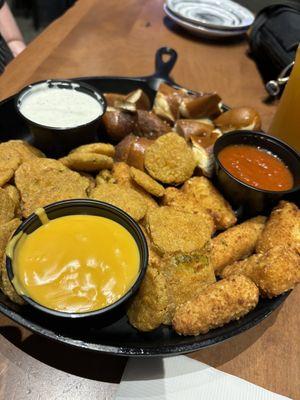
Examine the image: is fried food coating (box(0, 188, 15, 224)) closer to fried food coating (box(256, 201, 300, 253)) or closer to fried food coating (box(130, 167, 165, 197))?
fried food coating (box(130, 167, 165, 197))

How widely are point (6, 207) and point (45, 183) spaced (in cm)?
18

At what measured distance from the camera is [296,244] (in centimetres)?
142

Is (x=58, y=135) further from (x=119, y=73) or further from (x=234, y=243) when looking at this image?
(x=119, y=73)

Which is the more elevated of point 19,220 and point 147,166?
point 19,220

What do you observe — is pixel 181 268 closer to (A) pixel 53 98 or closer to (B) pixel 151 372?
(B) pixel 151 372

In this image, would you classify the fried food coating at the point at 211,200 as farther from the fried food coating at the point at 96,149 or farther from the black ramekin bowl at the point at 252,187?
the fried food coating at the point at 96,149

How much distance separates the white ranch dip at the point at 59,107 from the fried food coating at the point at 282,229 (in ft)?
3.04

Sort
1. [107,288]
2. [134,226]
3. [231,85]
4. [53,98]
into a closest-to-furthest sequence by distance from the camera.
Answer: [107,288] < [134,226] < [53,98] < [231,85]

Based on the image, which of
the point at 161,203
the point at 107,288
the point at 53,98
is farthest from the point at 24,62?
the point at 107,288

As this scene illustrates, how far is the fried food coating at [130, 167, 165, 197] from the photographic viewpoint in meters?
1.58

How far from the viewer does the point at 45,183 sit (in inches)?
58.9

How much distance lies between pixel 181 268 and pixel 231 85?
5.74ft

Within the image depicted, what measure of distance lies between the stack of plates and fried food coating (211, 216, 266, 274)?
2000 mm

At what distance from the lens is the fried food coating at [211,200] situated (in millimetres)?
1594
